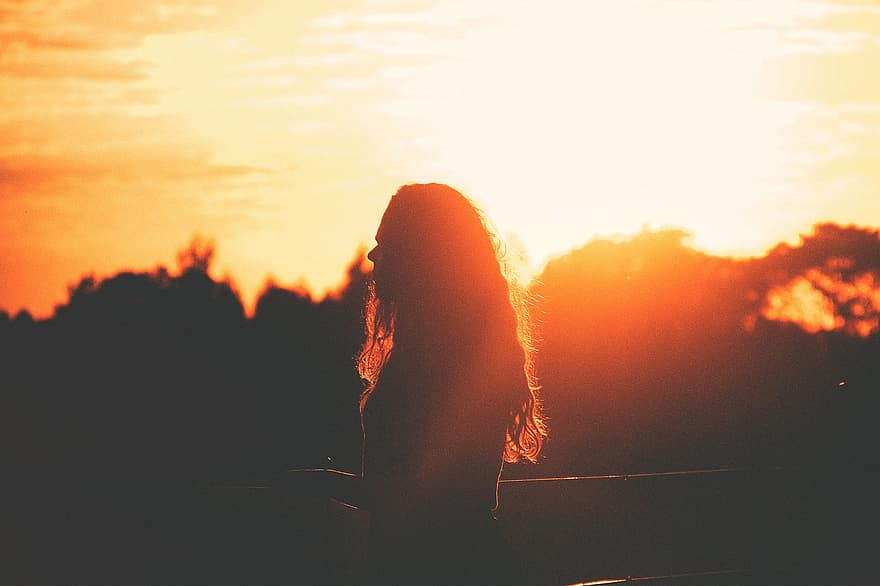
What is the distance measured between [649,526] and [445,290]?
16.5 metres

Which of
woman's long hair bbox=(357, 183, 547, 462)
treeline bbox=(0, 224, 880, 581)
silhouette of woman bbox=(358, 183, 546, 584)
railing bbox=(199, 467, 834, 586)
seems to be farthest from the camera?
treeline bbox=(0, 224, 880, 581)

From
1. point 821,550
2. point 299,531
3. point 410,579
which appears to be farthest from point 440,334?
point 299,531

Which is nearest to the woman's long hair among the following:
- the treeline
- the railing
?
the railing

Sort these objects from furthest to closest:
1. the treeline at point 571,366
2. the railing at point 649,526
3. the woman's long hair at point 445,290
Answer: the treeline at point 571,366
the railing at point 649,526
the woman's long hair at point 445,290

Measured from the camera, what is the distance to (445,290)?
9.86ft

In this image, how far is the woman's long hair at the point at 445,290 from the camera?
2.96m

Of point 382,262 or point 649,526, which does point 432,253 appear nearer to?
point 382,262

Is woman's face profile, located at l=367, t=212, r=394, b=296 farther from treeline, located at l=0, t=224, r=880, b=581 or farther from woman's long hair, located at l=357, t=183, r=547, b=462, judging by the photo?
treeline, located at l=0, t=224, r=880, b=581

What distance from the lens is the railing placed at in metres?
5.36

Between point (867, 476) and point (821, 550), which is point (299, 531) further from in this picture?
point (867, 476)

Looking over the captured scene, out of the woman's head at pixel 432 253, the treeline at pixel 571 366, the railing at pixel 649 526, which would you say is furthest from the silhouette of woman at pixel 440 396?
the treeline at pixel 571 366

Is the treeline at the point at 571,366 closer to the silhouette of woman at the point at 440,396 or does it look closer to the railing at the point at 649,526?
the railing at the point at 649,526

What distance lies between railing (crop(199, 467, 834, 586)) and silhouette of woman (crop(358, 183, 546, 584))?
164mm

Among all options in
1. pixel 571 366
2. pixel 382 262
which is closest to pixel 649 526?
pixel 382 262
